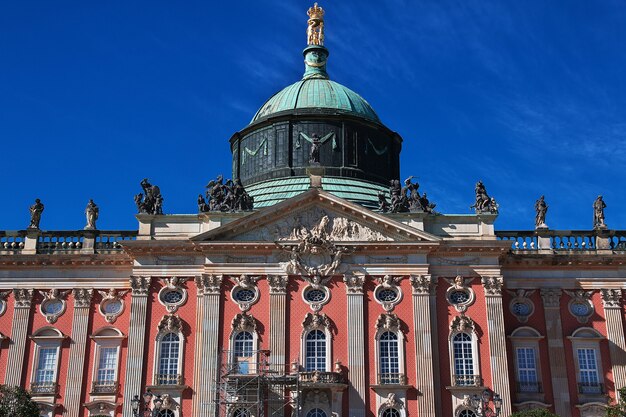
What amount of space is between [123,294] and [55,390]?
19.5ft

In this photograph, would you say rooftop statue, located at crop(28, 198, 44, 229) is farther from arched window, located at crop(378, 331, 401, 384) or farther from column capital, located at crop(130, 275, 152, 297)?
arched window, located at crop(378, 331, 401, 384)

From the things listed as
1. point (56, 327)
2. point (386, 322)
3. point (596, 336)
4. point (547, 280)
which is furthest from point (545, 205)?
point (56, 327)

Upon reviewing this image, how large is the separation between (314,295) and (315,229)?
3.46m

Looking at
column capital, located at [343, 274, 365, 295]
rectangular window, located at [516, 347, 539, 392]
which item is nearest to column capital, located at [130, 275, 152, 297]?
column capital, located at [343, 274, 365, 295]

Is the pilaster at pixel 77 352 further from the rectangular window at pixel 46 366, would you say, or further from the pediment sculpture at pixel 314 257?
the pediment sculpture at pixel 314 257

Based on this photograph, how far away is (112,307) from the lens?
46.2m

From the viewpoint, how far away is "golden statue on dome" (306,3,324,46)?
61.7 m

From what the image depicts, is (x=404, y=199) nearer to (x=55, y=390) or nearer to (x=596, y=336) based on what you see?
(x=596, y=336)

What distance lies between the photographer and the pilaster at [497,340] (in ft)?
141

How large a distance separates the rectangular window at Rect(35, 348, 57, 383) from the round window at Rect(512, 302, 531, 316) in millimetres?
24357

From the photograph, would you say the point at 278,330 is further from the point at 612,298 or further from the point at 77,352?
the point at 612,298

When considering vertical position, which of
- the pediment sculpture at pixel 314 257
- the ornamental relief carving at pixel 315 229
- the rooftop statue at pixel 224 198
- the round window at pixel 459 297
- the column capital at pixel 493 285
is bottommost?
the round window at pixel 459 297

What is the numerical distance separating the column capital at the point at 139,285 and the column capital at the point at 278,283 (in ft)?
20.8

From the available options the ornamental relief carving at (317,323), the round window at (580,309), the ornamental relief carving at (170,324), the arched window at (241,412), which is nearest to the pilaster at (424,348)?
the ornamental relief carving at (317,323)
